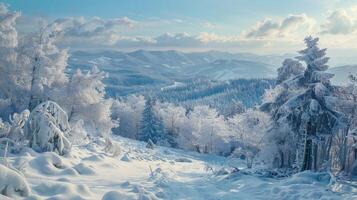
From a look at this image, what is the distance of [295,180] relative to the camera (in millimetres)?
18938

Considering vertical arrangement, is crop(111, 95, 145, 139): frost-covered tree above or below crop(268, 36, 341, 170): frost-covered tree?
below

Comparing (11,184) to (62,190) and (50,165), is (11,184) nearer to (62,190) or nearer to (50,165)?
(62,190)

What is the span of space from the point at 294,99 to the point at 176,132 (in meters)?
62.0

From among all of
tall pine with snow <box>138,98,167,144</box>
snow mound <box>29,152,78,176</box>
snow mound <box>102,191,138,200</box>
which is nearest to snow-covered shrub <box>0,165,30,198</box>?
snow mound <box>102,191,138,200</box>

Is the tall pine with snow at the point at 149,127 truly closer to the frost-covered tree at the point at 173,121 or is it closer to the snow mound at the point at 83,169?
the frost-covered tree at the point at 173,121

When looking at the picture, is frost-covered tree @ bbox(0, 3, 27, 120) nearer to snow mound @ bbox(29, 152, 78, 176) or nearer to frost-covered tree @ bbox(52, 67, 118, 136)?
frost-covered tree @ bbox(52, 67, 118, 136)

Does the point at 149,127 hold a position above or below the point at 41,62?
below

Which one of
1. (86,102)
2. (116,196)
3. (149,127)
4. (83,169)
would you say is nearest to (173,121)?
(149,127)

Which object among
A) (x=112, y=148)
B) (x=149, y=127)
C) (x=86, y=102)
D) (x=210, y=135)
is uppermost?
(x=86, y=102)

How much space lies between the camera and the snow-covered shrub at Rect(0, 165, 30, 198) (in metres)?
11.2

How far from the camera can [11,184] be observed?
11477 mm

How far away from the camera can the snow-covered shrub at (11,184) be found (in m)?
11.2

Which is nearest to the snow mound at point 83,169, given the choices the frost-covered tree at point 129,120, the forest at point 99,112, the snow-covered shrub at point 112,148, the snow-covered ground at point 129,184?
the snow-covered ground at point 129,184

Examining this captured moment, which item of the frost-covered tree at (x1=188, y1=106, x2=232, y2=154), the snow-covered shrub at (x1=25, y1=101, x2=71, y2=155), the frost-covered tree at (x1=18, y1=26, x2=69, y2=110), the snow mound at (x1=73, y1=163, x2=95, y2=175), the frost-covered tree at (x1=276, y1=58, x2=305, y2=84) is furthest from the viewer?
the frost-covered tree at (x1=188, y1=106, x2=232, y2=154)
